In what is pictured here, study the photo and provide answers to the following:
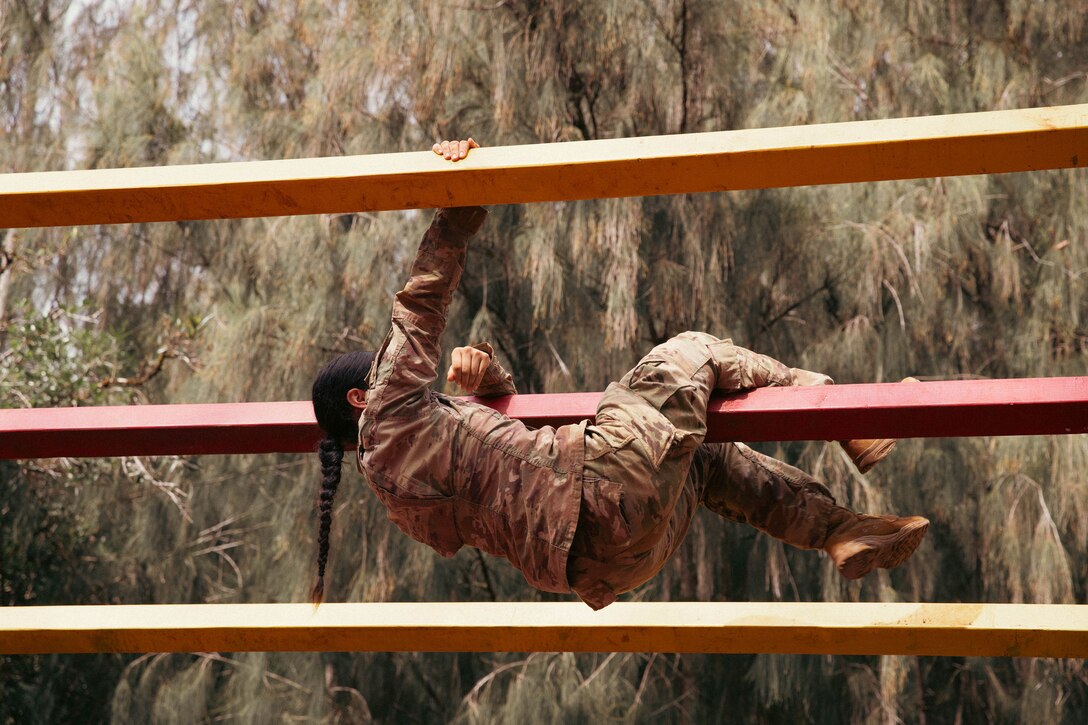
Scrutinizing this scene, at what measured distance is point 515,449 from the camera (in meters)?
1.98

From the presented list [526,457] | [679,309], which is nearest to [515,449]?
[526,457]

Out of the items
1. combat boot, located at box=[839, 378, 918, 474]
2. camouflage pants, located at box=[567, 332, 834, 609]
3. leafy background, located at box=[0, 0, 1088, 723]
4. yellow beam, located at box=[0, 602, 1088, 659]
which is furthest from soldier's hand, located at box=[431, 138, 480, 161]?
leafy background, located at box=[0, 0, 1088, 723]

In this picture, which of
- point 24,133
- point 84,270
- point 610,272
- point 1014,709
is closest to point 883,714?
point 1014,709

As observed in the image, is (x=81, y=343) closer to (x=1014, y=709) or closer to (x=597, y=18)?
(x=597, y=18)

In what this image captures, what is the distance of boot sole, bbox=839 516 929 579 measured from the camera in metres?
2.21

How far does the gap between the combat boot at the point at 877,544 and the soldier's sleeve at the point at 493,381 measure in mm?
669

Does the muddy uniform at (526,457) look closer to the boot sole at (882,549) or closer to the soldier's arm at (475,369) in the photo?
the soldier's arm at (475,369)

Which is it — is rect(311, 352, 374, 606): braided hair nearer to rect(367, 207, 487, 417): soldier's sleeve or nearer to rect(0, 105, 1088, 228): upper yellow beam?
rect(367, 207, 487, 417): soldier's sleeve

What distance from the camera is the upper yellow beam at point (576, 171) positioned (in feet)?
5.57

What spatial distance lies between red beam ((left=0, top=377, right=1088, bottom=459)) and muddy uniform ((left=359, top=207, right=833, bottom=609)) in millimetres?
124

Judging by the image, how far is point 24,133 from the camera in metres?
7.24

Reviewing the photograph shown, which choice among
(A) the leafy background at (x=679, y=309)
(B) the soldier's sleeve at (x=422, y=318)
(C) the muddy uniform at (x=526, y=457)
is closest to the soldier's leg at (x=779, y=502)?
(C) the muddy uniform at (x=526, y=457)

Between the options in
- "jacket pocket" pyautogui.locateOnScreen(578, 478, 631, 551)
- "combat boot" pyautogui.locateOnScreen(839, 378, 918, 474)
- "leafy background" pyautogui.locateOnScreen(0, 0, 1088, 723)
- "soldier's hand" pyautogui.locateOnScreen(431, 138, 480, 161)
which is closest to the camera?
"soldier's hand" pyautogui.locateOnScreen(431, 138, 480, 161)

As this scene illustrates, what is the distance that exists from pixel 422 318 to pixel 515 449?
0.85 feet
